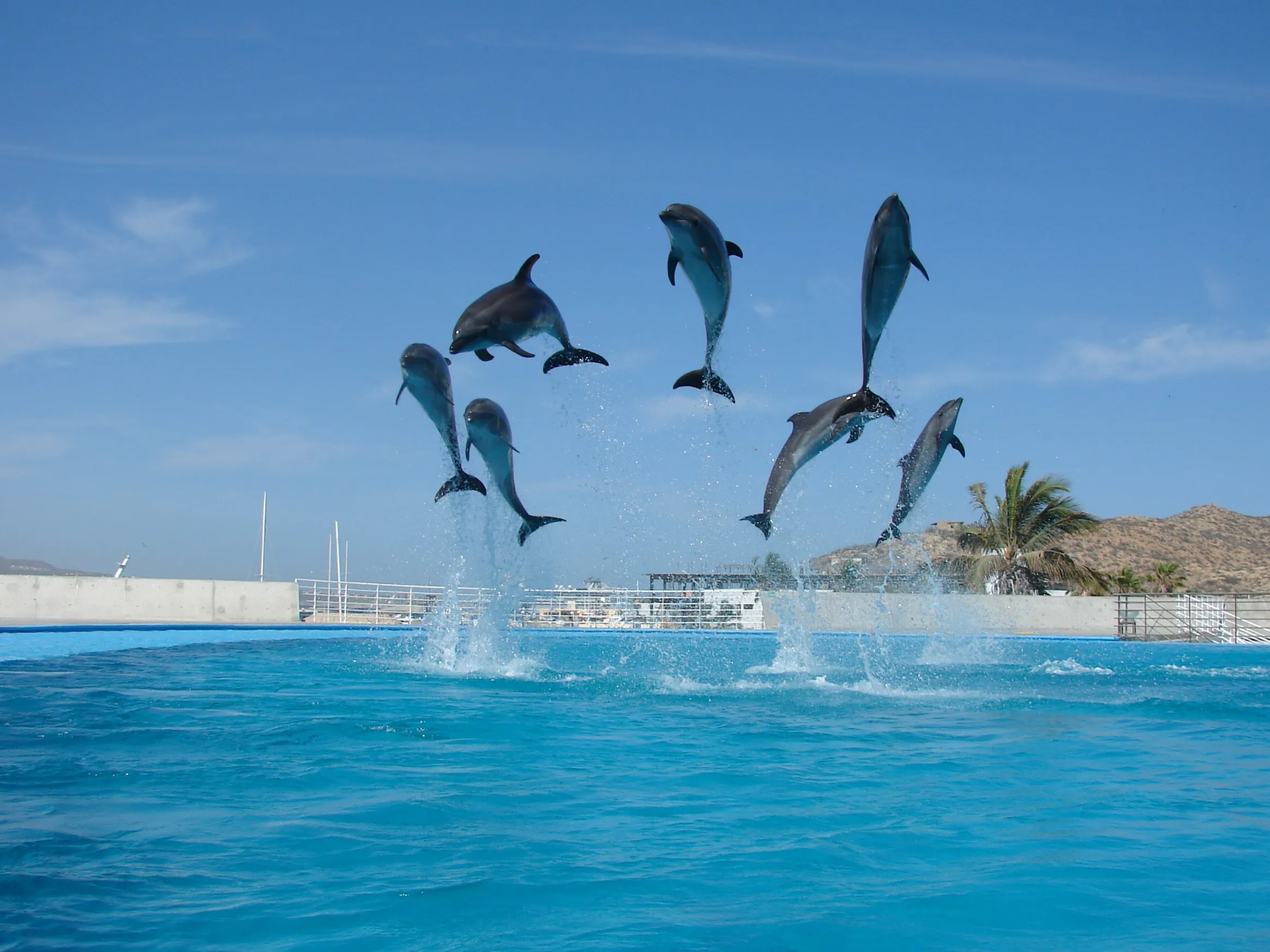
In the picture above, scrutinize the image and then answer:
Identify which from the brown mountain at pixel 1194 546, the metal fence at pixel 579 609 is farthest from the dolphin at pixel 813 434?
the brown mountain at pixel 1194 546

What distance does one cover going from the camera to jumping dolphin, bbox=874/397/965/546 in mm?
8414

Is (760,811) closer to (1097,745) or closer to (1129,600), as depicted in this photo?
(1097,745)

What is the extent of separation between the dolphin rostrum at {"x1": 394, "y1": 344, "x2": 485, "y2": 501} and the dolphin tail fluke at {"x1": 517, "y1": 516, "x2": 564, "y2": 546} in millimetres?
1137

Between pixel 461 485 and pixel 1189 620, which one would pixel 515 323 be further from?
pixel 1189 620

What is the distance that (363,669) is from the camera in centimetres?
1073

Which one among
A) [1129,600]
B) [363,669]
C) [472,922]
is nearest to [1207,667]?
[1129,600]

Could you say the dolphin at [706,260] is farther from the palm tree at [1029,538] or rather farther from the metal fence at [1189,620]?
the palm tree at [1029,538]

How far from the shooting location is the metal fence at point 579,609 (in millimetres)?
19125

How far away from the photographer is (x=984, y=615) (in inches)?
809

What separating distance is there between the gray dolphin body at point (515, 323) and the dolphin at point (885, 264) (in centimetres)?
170

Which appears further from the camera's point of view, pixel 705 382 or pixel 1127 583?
pixel 1127 583

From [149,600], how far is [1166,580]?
28042mm

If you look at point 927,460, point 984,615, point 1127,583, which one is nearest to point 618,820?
point 927,460

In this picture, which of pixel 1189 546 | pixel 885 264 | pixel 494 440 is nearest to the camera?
pixel 885 264
